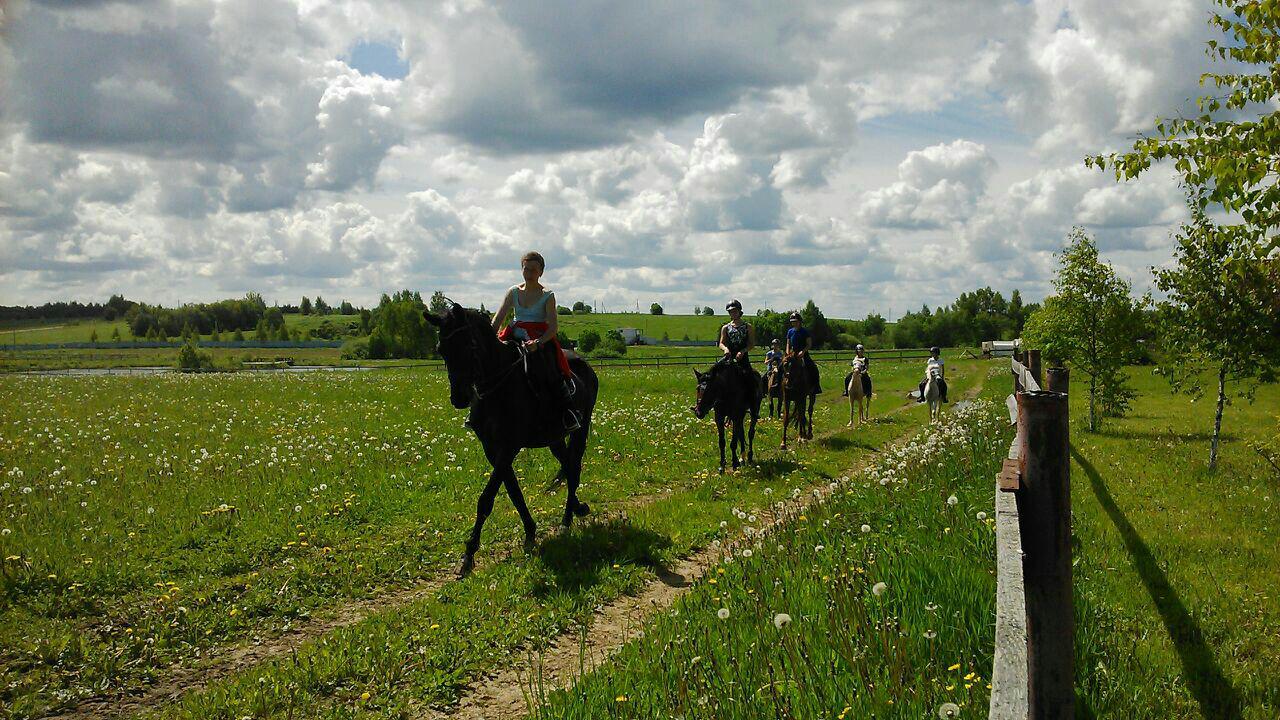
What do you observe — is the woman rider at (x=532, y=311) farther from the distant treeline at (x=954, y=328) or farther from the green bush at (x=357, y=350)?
the distant treeline at (x=954, y=328)

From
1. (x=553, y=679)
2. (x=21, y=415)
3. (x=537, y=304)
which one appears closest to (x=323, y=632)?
(x=553, y=679)

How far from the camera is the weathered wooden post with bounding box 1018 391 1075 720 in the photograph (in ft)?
10.4

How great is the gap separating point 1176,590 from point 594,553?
20.2ft

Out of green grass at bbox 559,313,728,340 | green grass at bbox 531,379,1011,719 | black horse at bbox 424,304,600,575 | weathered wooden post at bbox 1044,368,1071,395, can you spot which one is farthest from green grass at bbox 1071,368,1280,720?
green grass at bbox 559,313,728,340

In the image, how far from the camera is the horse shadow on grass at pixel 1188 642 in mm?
4699

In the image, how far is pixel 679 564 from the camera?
28.2ft

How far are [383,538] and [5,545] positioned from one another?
14.2 feet

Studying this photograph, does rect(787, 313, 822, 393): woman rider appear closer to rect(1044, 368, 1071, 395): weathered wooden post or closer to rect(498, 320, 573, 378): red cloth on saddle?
rect(1044, 368, 1071, 395): weathered wooden post

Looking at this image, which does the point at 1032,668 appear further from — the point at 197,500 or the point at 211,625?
the point at 197,500

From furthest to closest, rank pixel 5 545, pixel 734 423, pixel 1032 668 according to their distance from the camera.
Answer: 1. pixel 734 423
2. pixel 5 545
3. pixel 1032 668

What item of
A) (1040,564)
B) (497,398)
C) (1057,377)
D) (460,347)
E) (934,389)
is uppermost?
(460,347)

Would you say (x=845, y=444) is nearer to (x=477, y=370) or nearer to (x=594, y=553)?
(x=594, y=553)

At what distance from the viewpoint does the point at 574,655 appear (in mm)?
6207

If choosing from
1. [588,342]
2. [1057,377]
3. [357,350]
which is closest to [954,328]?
[588,342]
